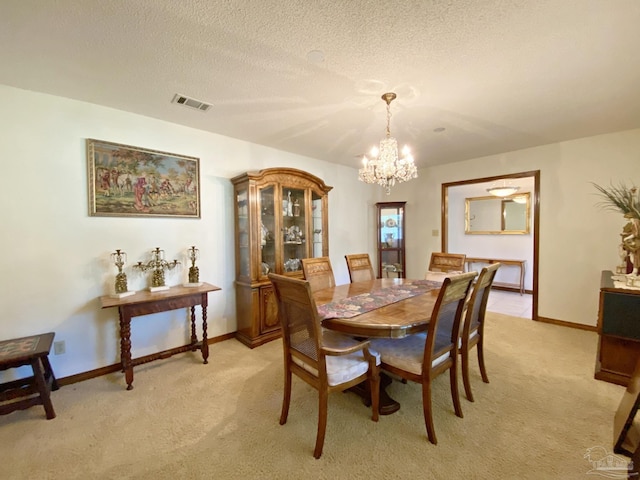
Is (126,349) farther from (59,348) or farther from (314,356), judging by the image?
(314,356)

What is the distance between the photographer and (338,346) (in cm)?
186

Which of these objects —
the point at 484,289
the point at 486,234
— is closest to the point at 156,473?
the point at 484,289

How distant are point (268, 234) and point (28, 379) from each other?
2339 millimetres

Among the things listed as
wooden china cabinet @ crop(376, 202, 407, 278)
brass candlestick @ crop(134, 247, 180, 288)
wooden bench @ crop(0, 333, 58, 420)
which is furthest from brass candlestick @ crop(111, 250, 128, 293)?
wooden china cabinet @ crop(376, 202, 407, 278)

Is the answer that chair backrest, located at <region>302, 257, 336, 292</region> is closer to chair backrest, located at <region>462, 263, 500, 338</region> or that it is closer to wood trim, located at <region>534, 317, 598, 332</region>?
chair backrest, located at <region>462, 263, 500, 338</region>

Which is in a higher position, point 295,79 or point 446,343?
point 295,79

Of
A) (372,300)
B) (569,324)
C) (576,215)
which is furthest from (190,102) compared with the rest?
(569,324)

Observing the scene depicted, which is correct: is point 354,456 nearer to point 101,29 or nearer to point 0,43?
point 101,29

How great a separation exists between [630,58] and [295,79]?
2273mm

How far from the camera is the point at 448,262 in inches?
128

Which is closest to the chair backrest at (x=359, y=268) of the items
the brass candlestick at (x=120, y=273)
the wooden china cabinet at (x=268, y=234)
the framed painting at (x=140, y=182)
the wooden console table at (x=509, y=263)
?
the wooden china cabinet at (x=268, y=234)

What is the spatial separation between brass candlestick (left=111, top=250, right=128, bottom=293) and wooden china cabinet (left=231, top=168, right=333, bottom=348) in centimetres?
116

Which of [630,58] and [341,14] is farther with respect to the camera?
[630,58]

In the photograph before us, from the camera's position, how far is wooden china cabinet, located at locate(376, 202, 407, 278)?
516 cm
